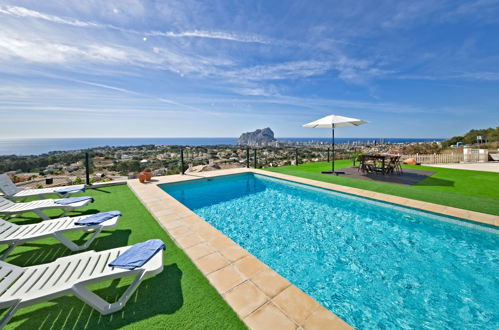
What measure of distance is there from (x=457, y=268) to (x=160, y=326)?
14.5 feet

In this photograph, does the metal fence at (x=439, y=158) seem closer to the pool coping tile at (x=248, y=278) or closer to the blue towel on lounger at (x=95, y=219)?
the pool coping tile at (x=248, y=278)

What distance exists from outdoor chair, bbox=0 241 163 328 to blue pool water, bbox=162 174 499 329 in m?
2.18

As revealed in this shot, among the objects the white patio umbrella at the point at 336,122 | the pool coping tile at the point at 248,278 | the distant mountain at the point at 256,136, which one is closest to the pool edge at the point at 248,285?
the pool coping tile at the point at 248,278

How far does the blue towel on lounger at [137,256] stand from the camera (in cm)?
204

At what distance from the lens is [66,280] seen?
6.28 feet

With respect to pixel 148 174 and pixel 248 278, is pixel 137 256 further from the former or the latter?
pixel 148 174

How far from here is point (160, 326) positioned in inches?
68.6

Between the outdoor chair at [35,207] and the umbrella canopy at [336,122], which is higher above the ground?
the umbrella canopy at [336,122]

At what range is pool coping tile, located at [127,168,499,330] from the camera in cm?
179

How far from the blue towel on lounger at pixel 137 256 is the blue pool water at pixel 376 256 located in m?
1.90

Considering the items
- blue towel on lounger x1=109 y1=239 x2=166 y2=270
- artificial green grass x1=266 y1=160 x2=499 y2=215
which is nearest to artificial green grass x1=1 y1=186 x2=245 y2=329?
blue towel on lounger x1=109 y1=239 x2=166 y2=270

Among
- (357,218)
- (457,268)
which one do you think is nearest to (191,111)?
(357,218)

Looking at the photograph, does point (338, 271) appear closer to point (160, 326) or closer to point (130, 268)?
point (160, 326)

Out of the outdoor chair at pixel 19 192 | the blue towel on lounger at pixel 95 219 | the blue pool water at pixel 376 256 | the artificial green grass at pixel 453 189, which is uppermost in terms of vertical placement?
the outdoor chair at pixel 19 192
